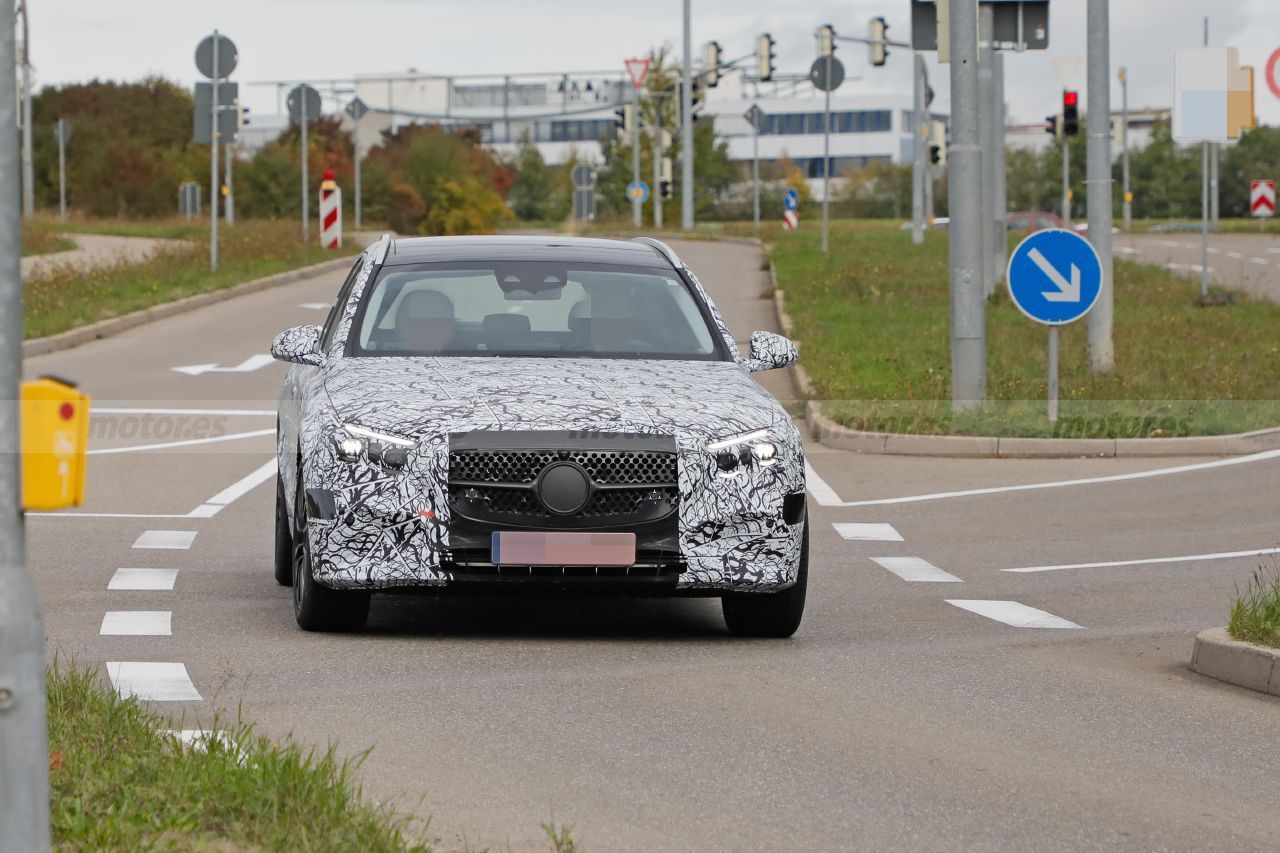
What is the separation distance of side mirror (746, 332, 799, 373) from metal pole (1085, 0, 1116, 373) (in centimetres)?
1119

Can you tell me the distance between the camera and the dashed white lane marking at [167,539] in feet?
37.6

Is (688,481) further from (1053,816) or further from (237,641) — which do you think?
(1053,816)

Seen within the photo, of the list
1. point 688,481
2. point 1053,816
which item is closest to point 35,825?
point 1053,816

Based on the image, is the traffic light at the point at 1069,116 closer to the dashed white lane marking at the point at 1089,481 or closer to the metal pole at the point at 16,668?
the dashed white lane marking at the point at 1089,481

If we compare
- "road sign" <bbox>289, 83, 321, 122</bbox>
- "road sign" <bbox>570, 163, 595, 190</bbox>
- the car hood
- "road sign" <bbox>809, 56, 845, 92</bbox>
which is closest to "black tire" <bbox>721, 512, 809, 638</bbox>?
the car hood

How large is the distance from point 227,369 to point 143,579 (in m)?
13.3

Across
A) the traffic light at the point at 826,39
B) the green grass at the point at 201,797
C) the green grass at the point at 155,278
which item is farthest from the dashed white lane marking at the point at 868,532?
the traffic light at the point at 826,39

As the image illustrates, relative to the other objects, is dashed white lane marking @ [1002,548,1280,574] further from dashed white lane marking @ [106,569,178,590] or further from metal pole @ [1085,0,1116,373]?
metal pole @ [1085,0,1116,373]

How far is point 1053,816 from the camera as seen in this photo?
5699 mm

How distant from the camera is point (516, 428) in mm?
8031

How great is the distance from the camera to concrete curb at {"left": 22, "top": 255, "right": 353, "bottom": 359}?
81.1 ft

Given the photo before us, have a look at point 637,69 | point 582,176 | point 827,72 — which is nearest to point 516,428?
point 827,72

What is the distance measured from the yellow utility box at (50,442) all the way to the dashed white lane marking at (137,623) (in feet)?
16.4

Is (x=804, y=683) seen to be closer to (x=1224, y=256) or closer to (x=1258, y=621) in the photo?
(x=1258, y=621)
